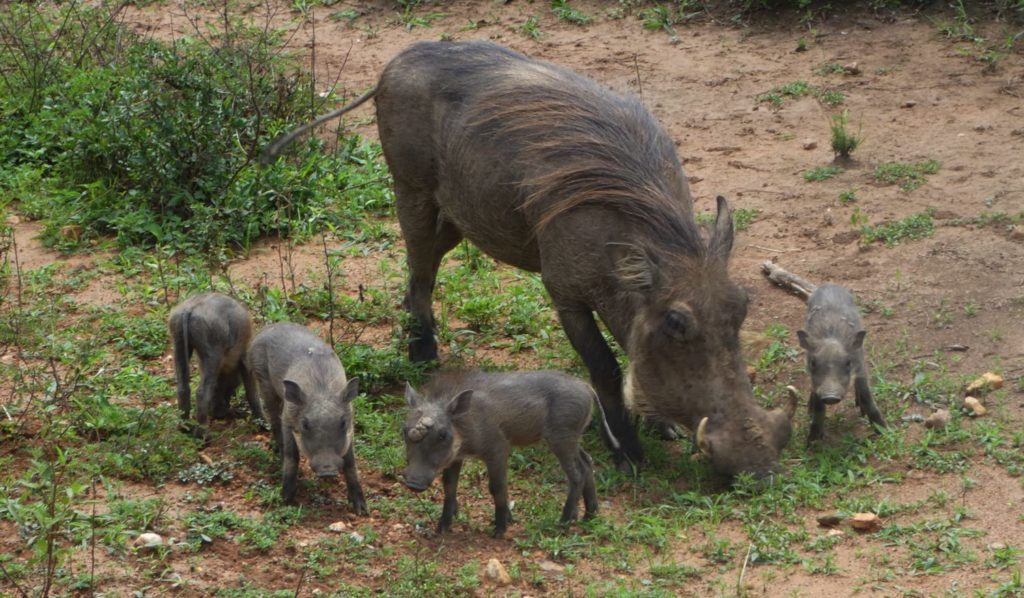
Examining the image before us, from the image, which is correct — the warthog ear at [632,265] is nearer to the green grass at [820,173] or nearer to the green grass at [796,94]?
the green grass at [820,173]

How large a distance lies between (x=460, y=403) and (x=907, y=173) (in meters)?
4.25

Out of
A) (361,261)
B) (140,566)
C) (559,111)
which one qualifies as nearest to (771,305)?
(559,111)

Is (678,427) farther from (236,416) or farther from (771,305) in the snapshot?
(236,416)

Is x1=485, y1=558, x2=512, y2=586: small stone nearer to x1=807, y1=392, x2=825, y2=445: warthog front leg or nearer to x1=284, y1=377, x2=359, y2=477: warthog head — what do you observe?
x1=284, y1=377, x2=359, y2=477: warthog head

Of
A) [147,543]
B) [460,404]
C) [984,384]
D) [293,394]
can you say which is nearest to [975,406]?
[984,384]

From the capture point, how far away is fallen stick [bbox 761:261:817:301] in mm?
7180

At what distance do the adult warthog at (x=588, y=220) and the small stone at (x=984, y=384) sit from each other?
1077 mm

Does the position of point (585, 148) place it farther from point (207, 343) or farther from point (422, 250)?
point (207, 343)

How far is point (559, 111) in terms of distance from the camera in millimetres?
6152

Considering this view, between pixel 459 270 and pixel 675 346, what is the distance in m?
2.63

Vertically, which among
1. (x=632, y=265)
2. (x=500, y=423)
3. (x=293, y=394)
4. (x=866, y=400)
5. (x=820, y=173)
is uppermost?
(x=632, y=265)

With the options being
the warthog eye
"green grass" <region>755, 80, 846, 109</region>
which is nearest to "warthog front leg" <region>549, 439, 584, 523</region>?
the warthog eye

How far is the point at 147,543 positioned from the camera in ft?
15.7

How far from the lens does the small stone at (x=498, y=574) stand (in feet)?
15.5
